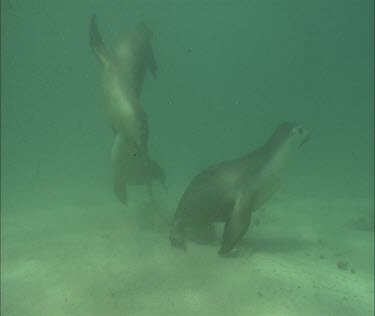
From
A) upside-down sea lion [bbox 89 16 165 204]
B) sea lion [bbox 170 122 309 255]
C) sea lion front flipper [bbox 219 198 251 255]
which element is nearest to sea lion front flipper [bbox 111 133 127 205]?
upside-down sea lion [bbox 89 16 165 204]

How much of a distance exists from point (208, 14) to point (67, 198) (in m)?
38.4

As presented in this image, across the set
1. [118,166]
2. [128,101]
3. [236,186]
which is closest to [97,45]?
[128,101]

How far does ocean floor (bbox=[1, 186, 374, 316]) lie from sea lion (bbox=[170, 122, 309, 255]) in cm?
39

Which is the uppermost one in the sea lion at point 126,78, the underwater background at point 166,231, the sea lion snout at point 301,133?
the sea lion at point 126,78

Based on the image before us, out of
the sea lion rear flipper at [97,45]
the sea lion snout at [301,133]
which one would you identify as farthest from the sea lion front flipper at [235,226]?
the sea lion rear flipper at [97,45]

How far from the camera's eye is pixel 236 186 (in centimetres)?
627

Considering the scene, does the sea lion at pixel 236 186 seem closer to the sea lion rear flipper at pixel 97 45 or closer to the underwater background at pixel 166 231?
the underwater background at pixel 166 231

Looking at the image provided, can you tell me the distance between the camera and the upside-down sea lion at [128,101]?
6.64 meters

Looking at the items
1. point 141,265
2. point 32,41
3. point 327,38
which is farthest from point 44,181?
point 327,38

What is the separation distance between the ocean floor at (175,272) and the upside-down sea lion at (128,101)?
96 cm

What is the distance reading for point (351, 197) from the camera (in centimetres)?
1450

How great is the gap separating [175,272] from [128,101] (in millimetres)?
2710

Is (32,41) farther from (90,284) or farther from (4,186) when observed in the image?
(90,284)

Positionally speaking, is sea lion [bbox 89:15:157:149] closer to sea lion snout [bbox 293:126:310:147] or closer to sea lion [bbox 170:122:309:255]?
sea lion [bbox 170:122:309:255]
